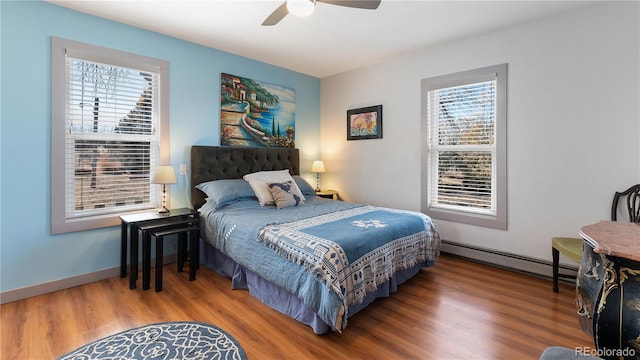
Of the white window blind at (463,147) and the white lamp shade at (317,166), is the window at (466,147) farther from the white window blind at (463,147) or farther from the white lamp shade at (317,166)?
the white lamp shade at (317,166)

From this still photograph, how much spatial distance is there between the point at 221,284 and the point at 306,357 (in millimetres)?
1357

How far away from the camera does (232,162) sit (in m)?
3.85

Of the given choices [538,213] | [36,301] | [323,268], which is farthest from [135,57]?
[538,213]

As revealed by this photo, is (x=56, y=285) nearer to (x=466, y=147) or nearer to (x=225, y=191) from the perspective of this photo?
(x=225, y=191)

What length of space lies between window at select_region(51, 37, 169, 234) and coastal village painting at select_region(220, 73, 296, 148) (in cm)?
75

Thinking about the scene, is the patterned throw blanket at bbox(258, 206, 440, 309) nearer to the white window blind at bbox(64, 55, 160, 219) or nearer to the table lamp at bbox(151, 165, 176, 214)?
the table lamp at bbox(151, 165, 176, 214)

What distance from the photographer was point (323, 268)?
193cm

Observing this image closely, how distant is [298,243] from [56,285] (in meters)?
2.32

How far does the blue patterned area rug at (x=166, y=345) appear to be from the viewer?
5.84ft

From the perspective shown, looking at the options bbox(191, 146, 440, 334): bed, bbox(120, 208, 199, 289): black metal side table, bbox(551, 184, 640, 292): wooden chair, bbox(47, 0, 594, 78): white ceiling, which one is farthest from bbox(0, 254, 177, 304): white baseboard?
bbox(551, 184, 640, 292): wooden chair

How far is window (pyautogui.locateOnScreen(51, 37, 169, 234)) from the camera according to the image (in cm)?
268

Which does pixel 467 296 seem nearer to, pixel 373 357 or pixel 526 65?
pixel 373 357

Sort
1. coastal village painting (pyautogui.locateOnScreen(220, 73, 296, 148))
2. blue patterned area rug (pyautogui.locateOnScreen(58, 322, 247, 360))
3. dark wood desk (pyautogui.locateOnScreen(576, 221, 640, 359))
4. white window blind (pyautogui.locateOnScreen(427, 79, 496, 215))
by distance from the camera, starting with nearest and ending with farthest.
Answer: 1. dark wood desk (pyautogui.locateOnScreen(576, 221, 640, 359))
2. blue patterned area rug (pyautogui.locateOnScreen(58, 322, 247, 360))
3. white window blind (pyautogui.locateOnScreen(427, 79, 496, 215))
4. coastal village painting (pyautogui.locateOnScreen(220, 73, 296, 148))

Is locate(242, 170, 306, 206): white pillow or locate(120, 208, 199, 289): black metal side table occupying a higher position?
locate(242, 170, 306, 206): white pillow
